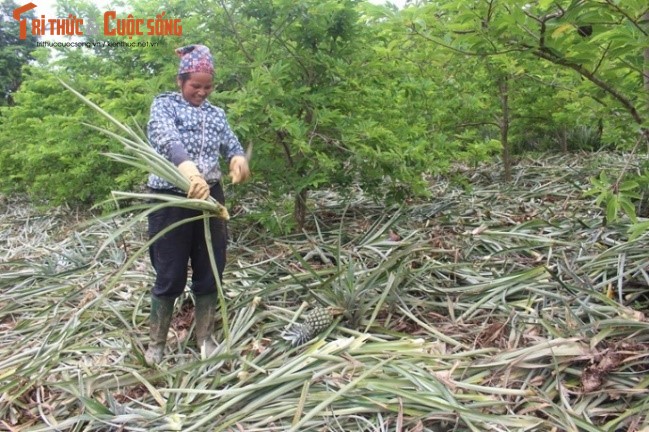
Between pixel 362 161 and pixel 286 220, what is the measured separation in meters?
0.73

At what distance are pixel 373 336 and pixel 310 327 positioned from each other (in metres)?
0.30

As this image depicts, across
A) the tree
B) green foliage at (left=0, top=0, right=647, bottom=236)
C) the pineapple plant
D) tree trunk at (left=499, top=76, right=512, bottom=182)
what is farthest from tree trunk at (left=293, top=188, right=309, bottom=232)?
the tree

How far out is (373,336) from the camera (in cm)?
250

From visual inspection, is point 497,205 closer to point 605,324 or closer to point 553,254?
point 553,254

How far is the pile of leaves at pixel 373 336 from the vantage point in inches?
78.2

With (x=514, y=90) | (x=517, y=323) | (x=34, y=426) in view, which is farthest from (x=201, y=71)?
(x=514, y=90)

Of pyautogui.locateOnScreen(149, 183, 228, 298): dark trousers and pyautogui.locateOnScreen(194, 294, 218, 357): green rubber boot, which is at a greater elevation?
pyautogui.locateOnScreen(149, 183, 228, 298): dark trousers

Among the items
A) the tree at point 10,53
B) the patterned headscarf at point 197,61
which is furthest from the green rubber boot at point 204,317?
the tree at point 10,53

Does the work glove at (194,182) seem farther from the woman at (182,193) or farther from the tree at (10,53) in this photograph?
the tree at (10,53)

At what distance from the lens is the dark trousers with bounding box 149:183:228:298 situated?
97.4 inches

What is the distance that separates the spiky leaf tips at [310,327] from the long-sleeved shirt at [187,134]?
31.9 inches

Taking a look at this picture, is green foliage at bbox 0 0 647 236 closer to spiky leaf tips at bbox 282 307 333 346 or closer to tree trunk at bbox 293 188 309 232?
tree trunk at bbox 293 188 309 232

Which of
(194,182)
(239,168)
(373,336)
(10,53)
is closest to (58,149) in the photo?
(239,168)

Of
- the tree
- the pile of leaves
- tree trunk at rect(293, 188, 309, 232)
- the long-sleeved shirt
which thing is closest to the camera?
the pile of leaves
